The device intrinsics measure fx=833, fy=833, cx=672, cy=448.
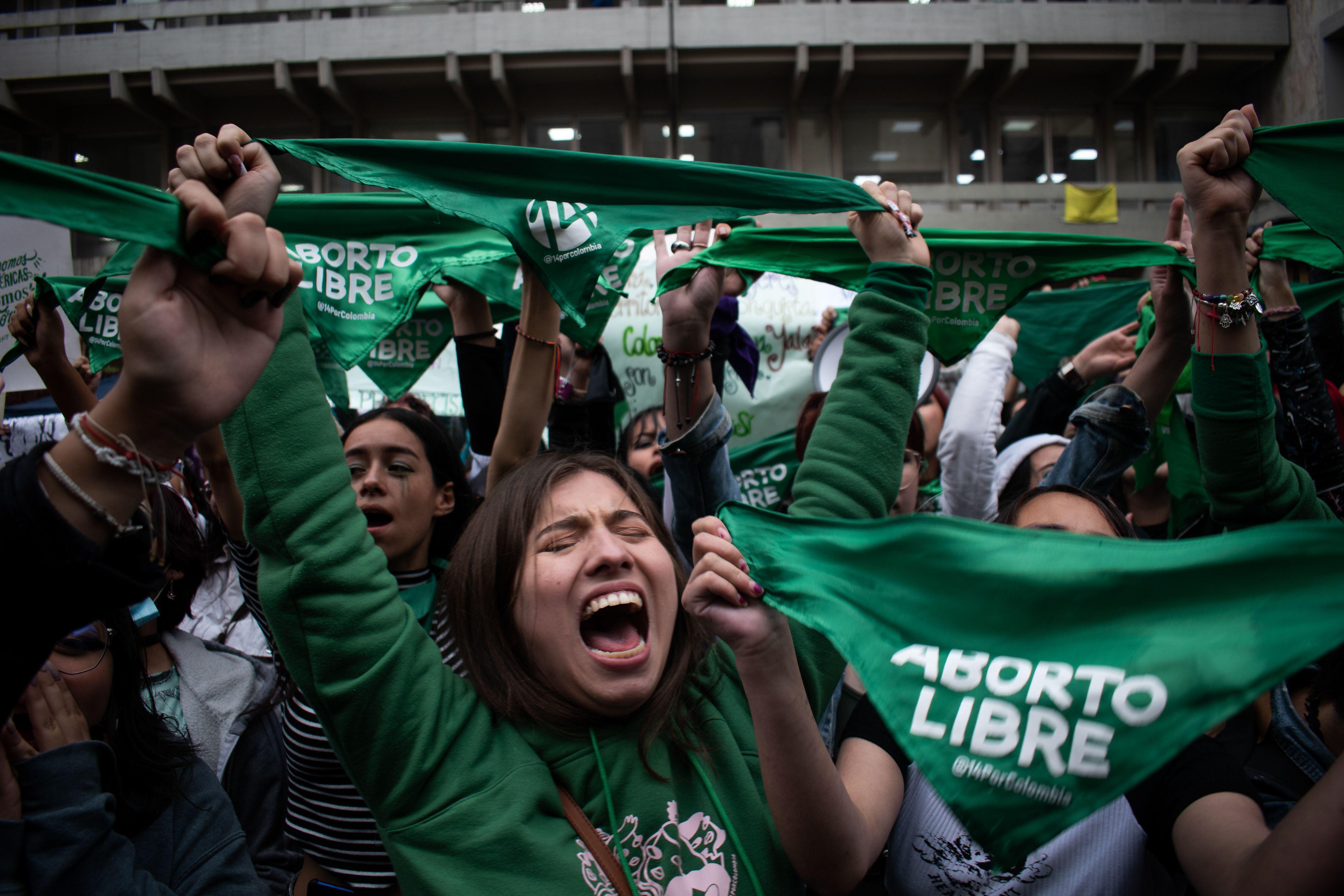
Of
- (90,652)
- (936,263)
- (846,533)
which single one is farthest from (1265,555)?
(90,652)

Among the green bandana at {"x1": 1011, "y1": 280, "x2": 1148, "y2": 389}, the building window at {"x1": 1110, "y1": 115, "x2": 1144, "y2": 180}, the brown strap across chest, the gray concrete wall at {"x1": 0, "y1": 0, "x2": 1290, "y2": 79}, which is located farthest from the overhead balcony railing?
the brown strap across chest

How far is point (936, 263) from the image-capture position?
2.27 metres

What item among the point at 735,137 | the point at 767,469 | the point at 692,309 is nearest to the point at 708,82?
the point at 735,137

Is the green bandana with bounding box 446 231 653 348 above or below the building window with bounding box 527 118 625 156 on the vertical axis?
below

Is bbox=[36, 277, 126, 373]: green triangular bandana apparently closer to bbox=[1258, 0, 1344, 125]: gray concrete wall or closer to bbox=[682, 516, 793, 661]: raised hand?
bbox=[682, 516, 793, 661]: raised hand

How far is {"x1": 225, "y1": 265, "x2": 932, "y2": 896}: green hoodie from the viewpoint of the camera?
1.15 m

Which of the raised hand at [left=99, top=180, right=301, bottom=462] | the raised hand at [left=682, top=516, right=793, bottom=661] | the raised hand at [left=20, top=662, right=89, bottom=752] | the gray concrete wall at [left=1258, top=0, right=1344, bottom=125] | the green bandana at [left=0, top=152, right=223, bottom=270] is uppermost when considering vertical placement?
Answer: the gray concrete wall at [left=1258, top=0, right=1344, bottom=125]

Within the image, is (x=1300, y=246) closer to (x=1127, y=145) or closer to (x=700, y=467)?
(x=700, y=467)

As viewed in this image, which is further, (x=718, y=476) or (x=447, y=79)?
(x=447, y=79)

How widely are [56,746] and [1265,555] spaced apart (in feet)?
5.66

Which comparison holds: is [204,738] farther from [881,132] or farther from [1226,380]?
[881,132]

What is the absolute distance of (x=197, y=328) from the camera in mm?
942

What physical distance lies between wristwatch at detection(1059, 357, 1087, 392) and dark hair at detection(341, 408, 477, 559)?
2.19 metres

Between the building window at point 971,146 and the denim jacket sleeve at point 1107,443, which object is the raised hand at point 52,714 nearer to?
the denim jacket sleeve at point 1107,443
